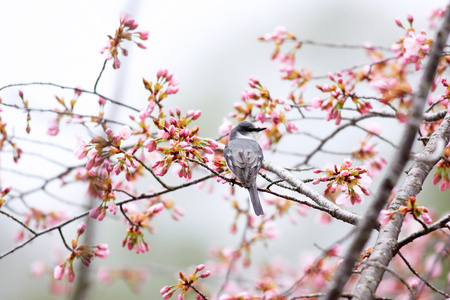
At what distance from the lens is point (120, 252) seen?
9672mm

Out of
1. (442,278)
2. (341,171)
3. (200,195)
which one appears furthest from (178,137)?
(200,195)

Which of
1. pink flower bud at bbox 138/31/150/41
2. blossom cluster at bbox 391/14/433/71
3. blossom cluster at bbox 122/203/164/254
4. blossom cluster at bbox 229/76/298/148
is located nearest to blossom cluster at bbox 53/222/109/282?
blossom cluster at bbox 122/203/164/254

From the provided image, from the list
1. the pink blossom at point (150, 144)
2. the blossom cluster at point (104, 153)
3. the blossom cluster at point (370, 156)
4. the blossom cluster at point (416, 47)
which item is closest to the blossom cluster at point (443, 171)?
the blossom cluster at point (416, 47)

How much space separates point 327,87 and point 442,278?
578cm

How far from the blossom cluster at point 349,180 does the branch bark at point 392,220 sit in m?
0.21

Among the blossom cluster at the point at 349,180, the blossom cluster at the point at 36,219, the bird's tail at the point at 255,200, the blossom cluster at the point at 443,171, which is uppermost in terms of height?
the blossom cluster at the point at 443,171

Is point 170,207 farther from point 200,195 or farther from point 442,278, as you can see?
point 200,195

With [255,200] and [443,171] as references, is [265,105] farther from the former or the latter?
[443,171]

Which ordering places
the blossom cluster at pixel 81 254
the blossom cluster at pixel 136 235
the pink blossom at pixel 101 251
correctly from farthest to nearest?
1. the blossom cluster at pixel 136 235
2. the pink blossom at pixel 101 251
3. the blossom cluster at pixel 81 254

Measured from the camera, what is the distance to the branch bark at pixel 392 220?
1.61 m

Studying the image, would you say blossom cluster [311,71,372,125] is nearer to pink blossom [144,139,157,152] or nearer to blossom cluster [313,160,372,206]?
blossom cluster [313,160,372,206]

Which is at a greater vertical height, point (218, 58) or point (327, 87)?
point (218, 58)

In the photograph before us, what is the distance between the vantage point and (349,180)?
2482 millimetres

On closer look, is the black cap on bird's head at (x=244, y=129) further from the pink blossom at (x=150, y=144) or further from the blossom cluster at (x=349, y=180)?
the blossom cluster at (x=349, y=180)
